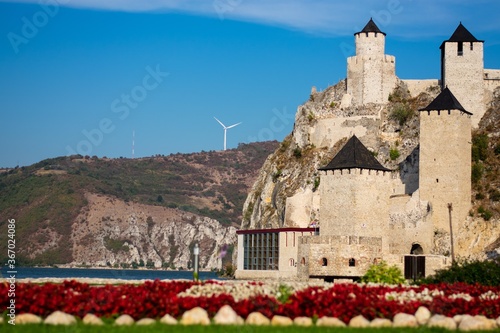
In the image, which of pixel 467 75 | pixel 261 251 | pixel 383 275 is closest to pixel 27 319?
pixel 383 275

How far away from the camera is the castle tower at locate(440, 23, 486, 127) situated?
215ft

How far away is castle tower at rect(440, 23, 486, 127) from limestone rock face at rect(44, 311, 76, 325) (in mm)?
49943

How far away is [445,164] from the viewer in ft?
183

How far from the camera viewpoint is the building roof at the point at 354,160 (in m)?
48.6

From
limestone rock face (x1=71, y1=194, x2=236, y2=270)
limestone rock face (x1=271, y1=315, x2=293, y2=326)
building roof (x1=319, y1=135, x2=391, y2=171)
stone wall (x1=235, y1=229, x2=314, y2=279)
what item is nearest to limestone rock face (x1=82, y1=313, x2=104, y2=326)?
limestone rock face (x1=271, y1=315, x2=293, y2=326)

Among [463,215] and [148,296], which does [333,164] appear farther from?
[148,296]

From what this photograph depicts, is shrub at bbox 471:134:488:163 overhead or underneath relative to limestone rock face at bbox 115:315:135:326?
overhead

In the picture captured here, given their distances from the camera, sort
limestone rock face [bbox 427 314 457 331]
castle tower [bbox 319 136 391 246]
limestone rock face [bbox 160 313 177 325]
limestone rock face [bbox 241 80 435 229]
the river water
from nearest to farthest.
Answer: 1. limestone rock face [bbox 160 313 177 325]
2. limestone rock face [bbox 427 314 457 331]
3. castle tower [bbox 319 136 391 246]
4. limestone rock face [bbox 241 80 435 229]
5. the river water

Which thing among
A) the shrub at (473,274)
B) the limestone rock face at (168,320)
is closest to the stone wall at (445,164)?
the shrub at (473,274)

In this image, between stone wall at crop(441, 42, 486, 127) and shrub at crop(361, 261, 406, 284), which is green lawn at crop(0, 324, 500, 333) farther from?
stone wall at crop(441, 42, 486, 127)

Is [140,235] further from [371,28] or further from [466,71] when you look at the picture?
[466,71]

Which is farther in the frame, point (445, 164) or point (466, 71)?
point (466, 71)

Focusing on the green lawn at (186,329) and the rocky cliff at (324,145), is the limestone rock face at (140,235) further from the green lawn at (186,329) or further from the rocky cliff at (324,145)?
the green lawn at (186,329)

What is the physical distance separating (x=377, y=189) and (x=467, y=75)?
21.0 m
